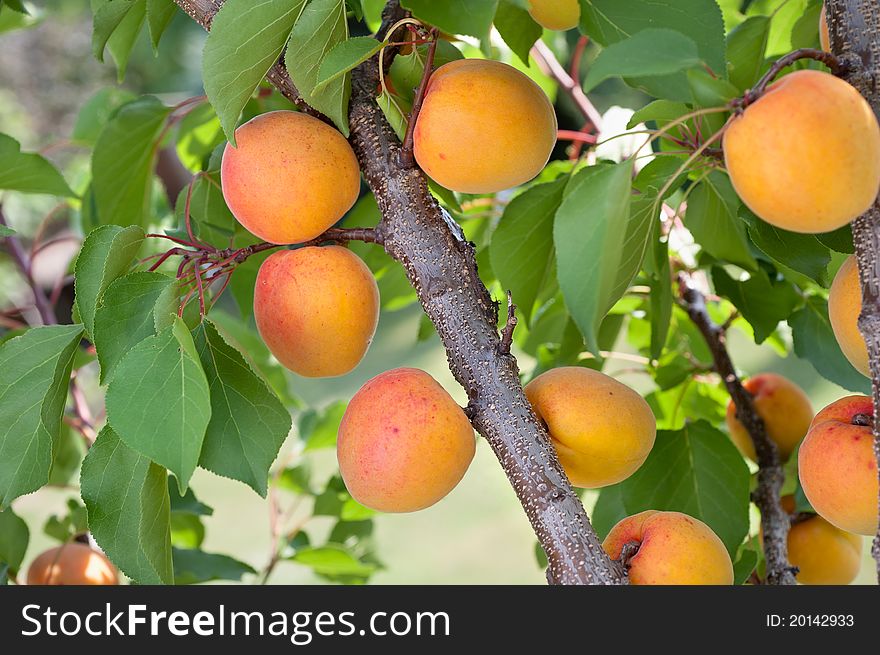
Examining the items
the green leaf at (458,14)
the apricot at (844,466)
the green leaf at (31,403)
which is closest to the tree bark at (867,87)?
the apricot at (844,466)

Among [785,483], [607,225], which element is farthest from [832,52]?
[785,483]

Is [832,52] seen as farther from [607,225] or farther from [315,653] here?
[315,653]

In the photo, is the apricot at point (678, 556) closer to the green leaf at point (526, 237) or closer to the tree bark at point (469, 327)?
the tree bark at point (469, 327)

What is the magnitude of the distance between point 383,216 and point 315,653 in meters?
0.19

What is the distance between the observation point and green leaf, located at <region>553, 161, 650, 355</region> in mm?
281

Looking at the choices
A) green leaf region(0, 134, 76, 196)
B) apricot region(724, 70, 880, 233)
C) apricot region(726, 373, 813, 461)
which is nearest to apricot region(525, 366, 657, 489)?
apricot region(724, 70, 880, 233)

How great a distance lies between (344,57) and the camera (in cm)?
34

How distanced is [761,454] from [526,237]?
0.23 m

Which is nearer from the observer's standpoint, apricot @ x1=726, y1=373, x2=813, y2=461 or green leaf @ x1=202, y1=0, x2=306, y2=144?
green leaf @ x1=202, y1=0, x2=306, y2=144

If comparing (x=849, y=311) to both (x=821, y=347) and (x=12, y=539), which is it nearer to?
(x=821, y=347)

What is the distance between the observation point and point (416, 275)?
0.39 metres

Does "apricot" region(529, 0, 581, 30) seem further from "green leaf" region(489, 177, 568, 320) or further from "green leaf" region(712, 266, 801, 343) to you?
"green leaf" region(712, 266, 801, 343)

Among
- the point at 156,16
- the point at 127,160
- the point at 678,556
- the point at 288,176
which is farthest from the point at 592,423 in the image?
the point at 127,160

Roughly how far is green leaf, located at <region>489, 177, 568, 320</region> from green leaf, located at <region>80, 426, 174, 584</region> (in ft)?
0.66
